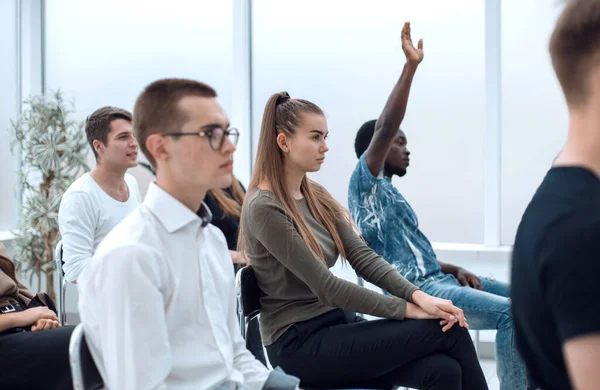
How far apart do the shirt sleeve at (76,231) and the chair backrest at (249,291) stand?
103cm

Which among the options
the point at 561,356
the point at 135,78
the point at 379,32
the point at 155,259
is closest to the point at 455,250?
the point at 379,32

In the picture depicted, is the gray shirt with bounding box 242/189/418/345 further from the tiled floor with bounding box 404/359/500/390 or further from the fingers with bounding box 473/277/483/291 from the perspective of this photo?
the tiled floor with bounding box 404/359/500/390

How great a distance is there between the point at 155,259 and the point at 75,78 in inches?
169

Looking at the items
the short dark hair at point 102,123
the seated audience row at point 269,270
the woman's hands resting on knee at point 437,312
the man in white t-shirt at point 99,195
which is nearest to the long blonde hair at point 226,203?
the seated audience row at point 269,270

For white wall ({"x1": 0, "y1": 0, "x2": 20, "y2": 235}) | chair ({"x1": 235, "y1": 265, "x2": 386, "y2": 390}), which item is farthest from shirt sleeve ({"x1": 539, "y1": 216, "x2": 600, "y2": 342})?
white wall ({"x1": 0, "y1": 0, "x2": 20, "y2": 235})

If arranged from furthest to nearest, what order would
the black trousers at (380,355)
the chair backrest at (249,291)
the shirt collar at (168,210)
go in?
the chair backrest at (249,291) → the black trousers at (380,355) → the shirt collar at (168,210)

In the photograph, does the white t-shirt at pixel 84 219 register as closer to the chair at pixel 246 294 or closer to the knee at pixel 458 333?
the chair at pixel 246 294

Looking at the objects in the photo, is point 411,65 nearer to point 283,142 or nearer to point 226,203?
point 283,142

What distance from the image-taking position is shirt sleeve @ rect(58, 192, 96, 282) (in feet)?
9.37

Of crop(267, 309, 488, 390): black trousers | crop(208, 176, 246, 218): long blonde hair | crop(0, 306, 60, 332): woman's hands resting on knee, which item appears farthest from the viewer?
crop(208, 176, 246, 218): long blonde hair

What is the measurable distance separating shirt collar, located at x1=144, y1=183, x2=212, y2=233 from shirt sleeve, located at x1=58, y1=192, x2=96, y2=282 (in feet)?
4.83

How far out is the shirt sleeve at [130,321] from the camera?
1344 mm

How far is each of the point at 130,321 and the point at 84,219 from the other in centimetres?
176

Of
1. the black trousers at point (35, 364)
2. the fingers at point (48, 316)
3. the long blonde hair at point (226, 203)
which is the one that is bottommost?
the black trousers at point (35, 364)
